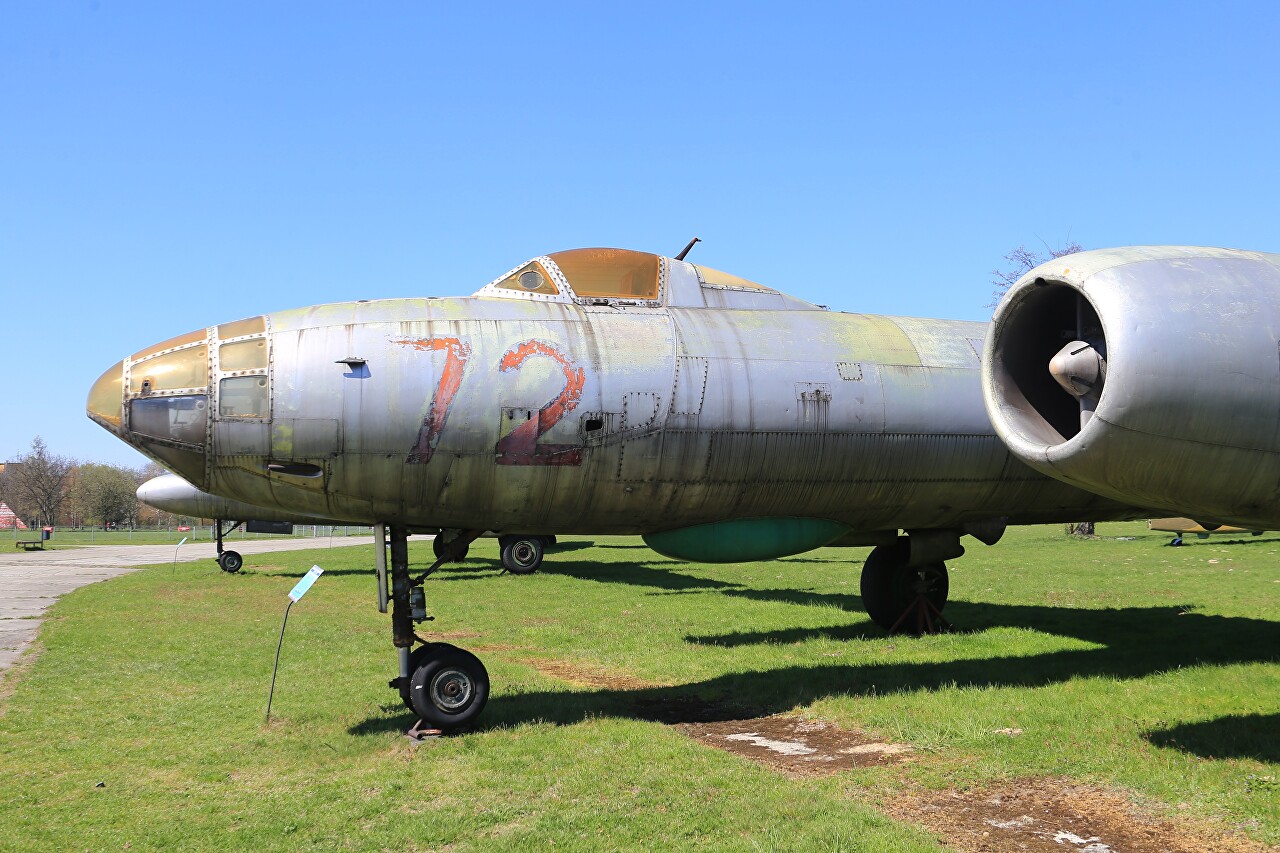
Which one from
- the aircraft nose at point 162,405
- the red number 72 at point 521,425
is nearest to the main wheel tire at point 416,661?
the red number 72 at point 521,425

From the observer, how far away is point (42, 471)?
109 metres

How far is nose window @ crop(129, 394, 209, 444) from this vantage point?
8273mm

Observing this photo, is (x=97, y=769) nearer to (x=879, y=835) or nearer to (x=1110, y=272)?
(x=879, y=835)

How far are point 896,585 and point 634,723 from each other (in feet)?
19.8

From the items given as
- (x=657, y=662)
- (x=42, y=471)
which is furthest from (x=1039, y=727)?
(x=42, y=471)

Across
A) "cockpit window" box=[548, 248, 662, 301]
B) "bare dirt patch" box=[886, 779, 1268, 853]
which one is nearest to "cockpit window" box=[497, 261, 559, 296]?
"cockpit window" box=[548, 248, 662, 301]

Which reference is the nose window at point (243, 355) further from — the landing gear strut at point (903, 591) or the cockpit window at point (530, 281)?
the landing gear strut at point (903, 591)

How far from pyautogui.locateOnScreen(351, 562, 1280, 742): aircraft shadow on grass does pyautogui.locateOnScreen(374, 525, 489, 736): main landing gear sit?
1.48 ft

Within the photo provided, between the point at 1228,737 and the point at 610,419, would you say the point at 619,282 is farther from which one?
the point at 1228,737

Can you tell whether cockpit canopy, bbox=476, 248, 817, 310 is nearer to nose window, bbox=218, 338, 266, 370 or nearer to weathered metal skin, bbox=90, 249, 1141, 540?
weathered metal skin, bbox=90, 249, 1141, 540

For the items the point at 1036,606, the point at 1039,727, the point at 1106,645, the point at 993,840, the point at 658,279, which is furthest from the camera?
the point at 1036,606

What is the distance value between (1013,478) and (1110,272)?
4.50m

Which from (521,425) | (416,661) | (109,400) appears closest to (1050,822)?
(521,425)

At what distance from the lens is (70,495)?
127562 mm
